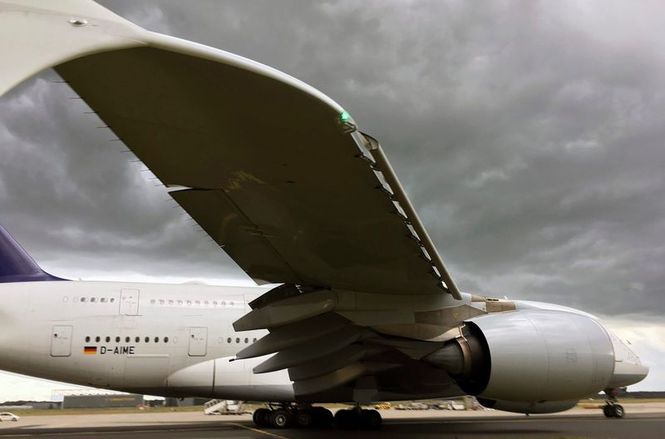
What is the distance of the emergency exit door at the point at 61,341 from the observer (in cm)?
1315

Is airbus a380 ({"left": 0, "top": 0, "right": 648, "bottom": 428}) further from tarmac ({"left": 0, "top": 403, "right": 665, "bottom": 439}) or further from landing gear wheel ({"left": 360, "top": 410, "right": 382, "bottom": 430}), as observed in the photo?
tarmac ({"left": 0, "top": 403, "right": 665, "bottom": 439})

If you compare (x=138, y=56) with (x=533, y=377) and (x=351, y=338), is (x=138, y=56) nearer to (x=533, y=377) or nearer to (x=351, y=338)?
(x=351, y=338)

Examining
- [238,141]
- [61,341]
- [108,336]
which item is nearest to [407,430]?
[108,336]

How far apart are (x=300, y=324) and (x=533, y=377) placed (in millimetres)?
→ 3552

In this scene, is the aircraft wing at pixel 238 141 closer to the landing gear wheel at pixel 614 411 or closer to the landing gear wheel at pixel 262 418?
the landing gear wheel at pixel 262 418

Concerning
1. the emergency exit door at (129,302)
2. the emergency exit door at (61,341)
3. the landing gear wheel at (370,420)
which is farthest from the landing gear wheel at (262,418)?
the emergency exit door at (61,341)

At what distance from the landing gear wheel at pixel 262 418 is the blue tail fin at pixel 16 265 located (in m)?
6.98

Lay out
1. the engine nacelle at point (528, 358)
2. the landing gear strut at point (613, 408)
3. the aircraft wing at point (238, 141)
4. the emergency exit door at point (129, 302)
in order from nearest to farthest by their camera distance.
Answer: the aircraft wing at point (238, 141)
the engine nacelle at point (528, 358)
the emergency exit door at point (129, 302)
the landing gear strut at point (613, 408)

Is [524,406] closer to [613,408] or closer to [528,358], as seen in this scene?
[528,358]

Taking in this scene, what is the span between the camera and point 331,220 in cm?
565

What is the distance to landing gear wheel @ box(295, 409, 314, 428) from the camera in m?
14.2

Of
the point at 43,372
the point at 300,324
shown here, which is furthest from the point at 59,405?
the point at 300,324

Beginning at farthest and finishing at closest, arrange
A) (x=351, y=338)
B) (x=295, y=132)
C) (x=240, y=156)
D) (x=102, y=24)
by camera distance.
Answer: (x=351, y=338) < (x=240, y=156) < (x=295, y=132) < (x=102, y=24)

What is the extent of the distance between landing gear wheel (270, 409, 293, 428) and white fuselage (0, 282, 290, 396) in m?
1.90
